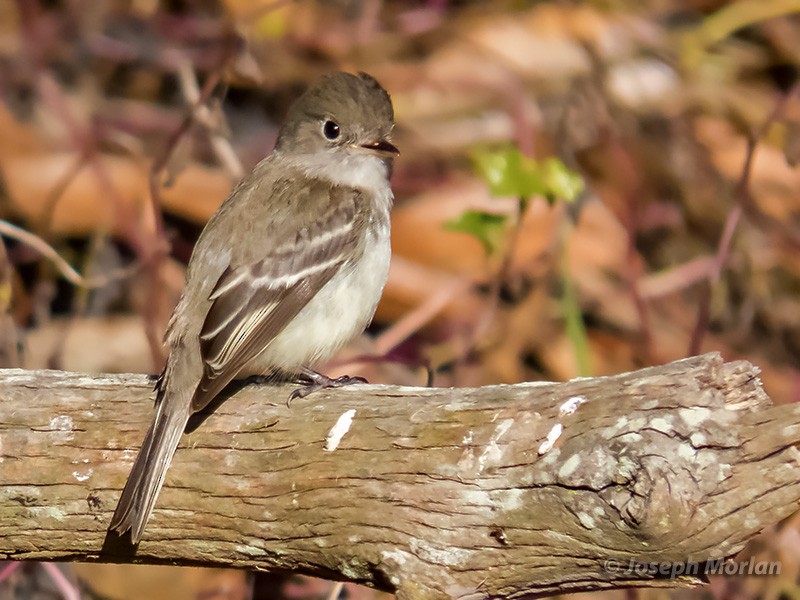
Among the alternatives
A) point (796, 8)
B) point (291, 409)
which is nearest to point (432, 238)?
point (796, 8)

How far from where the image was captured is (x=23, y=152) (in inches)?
251

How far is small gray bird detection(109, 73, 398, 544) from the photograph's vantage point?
3584 millimetres

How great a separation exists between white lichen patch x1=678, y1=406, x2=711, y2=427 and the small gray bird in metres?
1.17

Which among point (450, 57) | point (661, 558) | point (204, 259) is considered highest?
point (450, 57)

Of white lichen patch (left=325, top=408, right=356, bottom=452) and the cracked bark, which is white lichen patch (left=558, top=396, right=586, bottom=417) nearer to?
the cracked bark

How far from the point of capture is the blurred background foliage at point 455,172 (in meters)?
5.50

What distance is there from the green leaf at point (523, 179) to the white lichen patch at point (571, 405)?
142 cm

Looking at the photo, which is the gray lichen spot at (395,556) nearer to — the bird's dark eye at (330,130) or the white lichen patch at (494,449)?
the white lichen patch at (494,449)

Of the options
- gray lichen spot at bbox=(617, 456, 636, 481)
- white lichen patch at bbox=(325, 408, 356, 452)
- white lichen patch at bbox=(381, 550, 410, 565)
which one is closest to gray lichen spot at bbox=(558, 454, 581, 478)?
gray lichen spot at bbox=(617, 456, 636, 481)

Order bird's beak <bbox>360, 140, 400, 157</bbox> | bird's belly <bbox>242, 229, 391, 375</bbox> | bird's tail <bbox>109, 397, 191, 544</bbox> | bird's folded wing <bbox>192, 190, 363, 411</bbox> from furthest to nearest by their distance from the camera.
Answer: bird's beak <bbox>360, 140, 400, 157</bbox> < bird's belly <bbox>242, 229, 391, 375</bbox> < bird's folded wing <bbox>192, 190, 363, 411</bbox> < bird's tail <bbox>109, 397, 191, 544</bbox>

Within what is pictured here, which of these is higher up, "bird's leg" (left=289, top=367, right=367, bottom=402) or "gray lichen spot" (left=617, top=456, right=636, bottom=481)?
"bird's leg" (left=289, top=367, right=367, bottom=402)

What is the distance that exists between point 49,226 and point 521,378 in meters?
2.59

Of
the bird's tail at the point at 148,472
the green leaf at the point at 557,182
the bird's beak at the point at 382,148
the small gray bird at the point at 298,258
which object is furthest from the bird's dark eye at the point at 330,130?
the bird's tail at the point at 148,472

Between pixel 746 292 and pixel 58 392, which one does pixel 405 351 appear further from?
pixel 58 392
